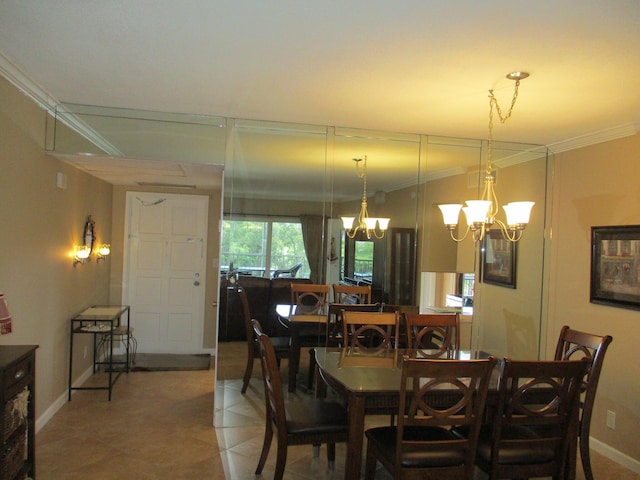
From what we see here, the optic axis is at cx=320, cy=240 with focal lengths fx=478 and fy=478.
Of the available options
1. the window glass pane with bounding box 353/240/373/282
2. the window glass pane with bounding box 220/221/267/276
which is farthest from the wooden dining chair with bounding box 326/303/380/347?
the window glass pane with bounding box 220/221/267/276

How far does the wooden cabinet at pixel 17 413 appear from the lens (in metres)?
2.28

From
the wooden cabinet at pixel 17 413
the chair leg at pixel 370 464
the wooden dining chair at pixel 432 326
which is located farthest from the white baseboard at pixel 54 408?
the wooden dining chair at pixel 432 326

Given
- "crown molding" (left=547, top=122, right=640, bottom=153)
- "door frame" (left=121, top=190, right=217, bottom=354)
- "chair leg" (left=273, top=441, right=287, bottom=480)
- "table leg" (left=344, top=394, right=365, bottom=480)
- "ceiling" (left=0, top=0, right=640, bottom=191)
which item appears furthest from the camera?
"door frame" (left=121, top=190, right=217, bottom=354)

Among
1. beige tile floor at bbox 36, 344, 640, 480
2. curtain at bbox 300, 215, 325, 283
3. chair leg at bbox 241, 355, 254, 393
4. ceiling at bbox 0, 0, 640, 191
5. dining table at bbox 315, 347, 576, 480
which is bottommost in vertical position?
beige tile floor at bbox 36, 344, 640, 480

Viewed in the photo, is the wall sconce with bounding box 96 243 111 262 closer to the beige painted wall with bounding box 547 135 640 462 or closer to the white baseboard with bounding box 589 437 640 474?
the beige painted wall with bounding box 547 135 640 462

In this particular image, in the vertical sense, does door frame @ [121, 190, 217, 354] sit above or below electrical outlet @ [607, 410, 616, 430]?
above

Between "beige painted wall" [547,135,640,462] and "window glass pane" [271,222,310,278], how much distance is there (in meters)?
2.19

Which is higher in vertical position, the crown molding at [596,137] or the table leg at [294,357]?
the crown molding at [596,137]

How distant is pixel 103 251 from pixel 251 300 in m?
2.19

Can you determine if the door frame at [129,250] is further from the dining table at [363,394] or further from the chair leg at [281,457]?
the chair leg at [281,457]

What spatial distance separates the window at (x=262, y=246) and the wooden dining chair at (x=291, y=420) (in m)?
1.14

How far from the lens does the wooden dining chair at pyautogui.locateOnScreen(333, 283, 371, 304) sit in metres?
4.14

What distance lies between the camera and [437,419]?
7.29ft

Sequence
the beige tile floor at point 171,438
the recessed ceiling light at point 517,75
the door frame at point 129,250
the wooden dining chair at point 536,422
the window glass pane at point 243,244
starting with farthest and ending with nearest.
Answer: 1. the door frame at point 129,250
2. the window glass pane at point 243,244
3. the beige tile floor at point 171,438
4. the recessed ceiling light at point 517,75
5. the wooden dining chair at point 536,422
